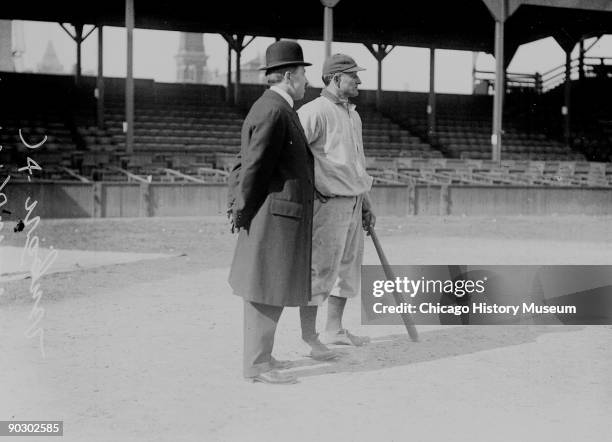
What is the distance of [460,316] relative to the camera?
6.31m

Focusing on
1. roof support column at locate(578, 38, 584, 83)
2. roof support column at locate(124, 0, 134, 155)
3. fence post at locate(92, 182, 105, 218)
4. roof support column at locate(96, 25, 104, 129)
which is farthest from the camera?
roof support column at locate(578, 38, 584, 83)

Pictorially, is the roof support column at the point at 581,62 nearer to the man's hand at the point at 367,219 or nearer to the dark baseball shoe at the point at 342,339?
the man's hand at the point at 367,219

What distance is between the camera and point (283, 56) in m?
4.68

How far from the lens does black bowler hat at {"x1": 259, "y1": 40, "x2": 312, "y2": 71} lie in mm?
4680

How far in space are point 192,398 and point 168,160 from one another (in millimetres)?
17598

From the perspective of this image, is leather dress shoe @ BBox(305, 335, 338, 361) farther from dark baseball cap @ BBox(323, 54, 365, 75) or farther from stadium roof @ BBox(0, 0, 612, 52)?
stadium roof @ BBox(0, 0, 612, 52)

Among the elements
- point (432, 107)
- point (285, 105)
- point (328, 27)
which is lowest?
point (285, 105)

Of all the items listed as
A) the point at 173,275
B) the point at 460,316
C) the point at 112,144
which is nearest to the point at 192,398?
the point at 460,316

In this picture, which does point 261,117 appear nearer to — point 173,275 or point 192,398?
point 192,398

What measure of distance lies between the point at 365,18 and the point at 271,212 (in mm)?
26652

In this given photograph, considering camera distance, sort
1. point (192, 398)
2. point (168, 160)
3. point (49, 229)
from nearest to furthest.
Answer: point (192, 398)
point (49, 229)
point (168, 160)

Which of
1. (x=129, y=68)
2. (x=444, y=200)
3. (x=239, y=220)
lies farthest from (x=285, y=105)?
(x=129, y=68)

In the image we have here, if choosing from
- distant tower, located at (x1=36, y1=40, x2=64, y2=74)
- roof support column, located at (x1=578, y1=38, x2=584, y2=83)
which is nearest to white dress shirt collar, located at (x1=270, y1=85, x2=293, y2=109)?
roof support column, located at (x1=578, y1=38, x2=584, y2=83)

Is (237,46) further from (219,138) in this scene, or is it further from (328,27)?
(328,27)
